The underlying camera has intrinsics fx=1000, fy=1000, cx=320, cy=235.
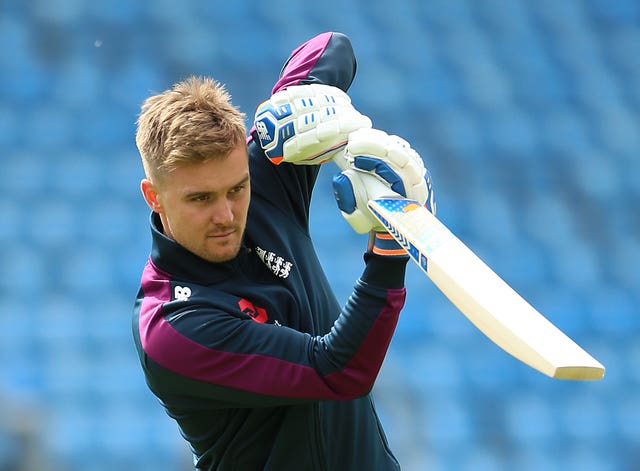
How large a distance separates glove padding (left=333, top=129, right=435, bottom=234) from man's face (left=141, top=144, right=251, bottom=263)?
5.3 inches

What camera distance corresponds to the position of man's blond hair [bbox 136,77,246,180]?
1307mm

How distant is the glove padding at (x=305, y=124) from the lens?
1394mm

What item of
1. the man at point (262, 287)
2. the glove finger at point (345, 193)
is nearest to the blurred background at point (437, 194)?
the man at point (262, 287)

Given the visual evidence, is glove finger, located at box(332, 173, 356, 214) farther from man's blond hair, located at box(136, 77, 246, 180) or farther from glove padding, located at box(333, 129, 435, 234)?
man's blond hair, located at box(136, 77, 246, 180)

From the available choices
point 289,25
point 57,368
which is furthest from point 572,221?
point 57,368

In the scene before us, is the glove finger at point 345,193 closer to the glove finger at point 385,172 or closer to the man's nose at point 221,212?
the glove finger at point 385,172

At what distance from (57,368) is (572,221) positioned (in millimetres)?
Result: 1893

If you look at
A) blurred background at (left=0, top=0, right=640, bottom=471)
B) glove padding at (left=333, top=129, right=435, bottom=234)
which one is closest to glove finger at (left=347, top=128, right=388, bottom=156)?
glove padding at (left=333, top=129, right=435, bottom=234)

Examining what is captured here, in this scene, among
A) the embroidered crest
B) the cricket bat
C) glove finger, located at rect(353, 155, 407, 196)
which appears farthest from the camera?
the embroidered crest

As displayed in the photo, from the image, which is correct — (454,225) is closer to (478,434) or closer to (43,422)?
(478,434)

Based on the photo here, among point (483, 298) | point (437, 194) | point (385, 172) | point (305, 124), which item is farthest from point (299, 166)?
point (437, 194)

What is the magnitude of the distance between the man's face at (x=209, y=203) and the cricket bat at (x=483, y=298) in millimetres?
186

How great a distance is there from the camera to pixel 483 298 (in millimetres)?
1211

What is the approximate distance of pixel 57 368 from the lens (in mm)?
3258
